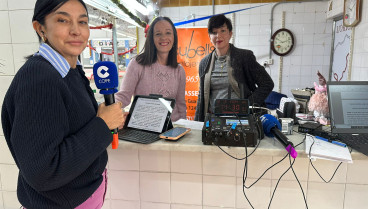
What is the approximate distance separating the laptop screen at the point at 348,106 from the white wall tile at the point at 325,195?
322mm

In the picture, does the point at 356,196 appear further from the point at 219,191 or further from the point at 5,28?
the point at 5,28

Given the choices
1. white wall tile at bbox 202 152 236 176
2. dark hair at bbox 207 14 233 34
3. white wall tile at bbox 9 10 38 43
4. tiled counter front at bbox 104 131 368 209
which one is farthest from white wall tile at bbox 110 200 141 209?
dark hair at bbox 207 14 233 34

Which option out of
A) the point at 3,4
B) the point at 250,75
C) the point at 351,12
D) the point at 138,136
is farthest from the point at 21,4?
the point at 351,12

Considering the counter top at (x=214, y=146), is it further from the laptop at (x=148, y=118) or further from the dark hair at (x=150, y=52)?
the dark hair at (x=150, y=52)

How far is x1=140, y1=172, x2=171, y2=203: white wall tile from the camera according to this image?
4.80 feet

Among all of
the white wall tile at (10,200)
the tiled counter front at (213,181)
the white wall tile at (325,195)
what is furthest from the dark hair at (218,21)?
the white wall tile at (10,200)

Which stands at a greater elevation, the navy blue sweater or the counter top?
the navy blue sweater

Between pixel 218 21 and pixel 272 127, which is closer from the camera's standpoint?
pixel 272 127

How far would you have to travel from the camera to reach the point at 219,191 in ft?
4.66

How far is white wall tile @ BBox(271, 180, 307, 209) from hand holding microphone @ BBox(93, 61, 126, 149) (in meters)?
0.96

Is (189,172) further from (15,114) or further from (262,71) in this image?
(262,71)

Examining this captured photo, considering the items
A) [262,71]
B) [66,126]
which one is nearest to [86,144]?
[66,126]

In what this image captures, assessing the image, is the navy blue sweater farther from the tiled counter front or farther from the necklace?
the necklace

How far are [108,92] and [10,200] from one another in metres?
1.40
